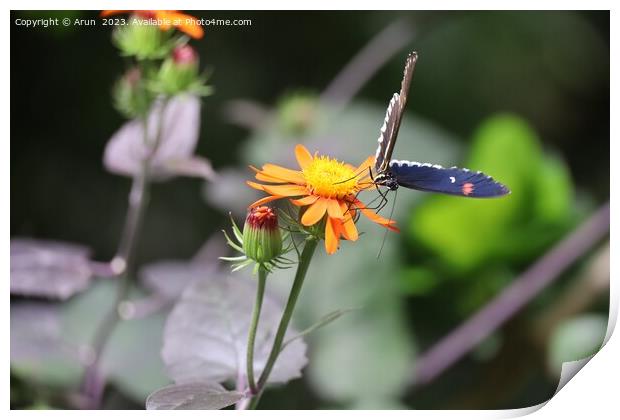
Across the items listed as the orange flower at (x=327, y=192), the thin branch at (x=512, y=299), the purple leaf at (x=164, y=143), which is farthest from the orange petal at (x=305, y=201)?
the thin branch at (x=512, y=299)

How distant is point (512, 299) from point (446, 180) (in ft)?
0.95

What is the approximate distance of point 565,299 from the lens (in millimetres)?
638

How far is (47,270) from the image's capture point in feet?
1.66

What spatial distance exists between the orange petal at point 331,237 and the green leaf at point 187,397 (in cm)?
8

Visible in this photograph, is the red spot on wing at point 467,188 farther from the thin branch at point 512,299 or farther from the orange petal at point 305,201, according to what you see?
the thin branch at point 512,299

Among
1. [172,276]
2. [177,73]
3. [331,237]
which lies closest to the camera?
[331,237]

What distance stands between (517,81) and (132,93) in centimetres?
35

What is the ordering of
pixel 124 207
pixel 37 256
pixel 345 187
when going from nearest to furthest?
pixel 345 187 < pixel 37 256 < pixel 124 207

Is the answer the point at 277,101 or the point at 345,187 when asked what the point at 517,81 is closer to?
the point at 277,101

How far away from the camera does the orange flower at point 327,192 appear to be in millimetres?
348

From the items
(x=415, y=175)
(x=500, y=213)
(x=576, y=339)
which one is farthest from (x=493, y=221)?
(x=415, y=175)

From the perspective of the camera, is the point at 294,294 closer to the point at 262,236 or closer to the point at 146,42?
the point at 262,236

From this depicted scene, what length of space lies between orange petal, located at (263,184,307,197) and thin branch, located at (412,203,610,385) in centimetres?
28
